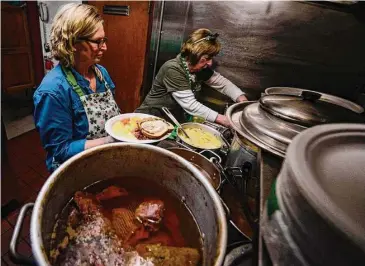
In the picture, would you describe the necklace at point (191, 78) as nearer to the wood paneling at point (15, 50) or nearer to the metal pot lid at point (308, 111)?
the metal pot lid at point (308, 111)

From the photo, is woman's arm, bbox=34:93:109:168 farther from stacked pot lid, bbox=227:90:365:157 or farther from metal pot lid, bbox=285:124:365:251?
metal pot lid, bbox=285:124:365:251

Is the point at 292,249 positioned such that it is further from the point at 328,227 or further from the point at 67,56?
the point at 67,56

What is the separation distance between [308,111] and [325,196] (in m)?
0.92

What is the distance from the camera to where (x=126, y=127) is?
2.20 meters

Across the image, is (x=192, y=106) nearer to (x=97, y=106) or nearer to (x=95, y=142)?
(x=97, y=106)

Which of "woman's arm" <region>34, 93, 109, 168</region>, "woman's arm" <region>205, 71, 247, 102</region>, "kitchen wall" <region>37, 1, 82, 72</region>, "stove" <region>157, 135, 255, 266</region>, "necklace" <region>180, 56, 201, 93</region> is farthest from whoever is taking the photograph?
"kitchen wall" <region>37, 1, 82, 72</region>

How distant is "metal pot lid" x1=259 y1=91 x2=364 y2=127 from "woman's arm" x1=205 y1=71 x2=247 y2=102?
2.03 metres

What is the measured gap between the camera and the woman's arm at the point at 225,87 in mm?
3396

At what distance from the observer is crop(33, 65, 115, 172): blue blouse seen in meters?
1.59

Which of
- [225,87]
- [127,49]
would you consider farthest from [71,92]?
[127,49]

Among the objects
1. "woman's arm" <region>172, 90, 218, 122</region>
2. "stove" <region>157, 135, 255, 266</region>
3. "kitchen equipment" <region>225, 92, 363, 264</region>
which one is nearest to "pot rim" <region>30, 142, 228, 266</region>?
"stove" <region>157, 135, 255, 266</region>

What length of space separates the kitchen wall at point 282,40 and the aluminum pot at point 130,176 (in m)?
2.61

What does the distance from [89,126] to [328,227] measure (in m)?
1.92

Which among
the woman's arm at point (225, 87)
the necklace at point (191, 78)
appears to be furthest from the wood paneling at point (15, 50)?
the woman's arm at point (225, 87)
